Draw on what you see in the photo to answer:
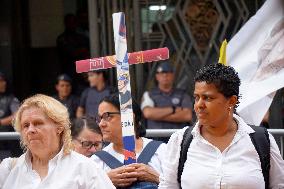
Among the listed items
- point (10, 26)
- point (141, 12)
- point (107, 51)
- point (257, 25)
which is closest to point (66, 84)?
point (107, 51)

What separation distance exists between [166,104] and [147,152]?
3.35m

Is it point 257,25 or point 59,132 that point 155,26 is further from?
point 59,132

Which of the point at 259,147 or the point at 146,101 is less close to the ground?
the point at 259,147

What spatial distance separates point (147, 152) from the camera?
16.4 ft

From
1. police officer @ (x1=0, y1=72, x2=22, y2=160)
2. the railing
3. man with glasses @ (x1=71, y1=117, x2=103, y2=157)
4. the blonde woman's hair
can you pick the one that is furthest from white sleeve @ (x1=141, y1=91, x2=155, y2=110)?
the blonde woman's hair

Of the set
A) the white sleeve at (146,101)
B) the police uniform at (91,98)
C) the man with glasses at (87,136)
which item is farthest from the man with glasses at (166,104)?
the man with glasses at (87,136)

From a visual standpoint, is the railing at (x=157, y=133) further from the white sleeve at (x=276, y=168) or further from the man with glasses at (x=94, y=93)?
the man with glasses at (x=94, y=93)

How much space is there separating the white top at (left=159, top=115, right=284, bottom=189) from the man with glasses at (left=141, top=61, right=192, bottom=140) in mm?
3997

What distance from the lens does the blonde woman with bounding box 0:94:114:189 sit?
13.6ft

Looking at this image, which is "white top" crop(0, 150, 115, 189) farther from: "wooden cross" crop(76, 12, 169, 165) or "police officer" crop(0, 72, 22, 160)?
"police officer" crop(0, 72, 22, 160)

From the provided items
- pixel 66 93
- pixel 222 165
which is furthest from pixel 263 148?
pixel 66 93

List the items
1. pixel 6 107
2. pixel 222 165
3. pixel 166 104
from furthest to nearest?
pixel 6 107, pixel 166 104, pixel 222 165

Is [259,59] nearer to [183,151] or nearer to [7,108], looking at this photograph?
[183,151]

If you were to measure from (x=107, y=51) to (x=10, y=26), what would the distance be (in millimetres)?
2874
